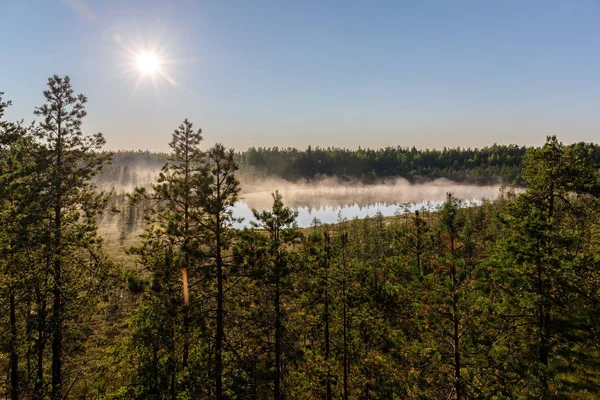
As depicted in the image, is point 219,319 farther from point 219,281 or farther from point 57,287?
point 57,287

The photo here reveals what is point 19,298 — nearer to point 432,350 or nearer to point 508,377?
point 432,350

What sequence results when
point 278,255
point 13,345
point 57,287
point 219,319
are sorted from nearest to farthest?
point 219,319, point 13,345, point 57,287, point 278,255

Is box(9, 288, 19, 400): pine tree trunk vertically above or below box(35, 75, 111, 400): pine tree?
below

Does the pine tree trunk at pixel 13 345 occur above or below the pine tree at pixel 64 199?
below

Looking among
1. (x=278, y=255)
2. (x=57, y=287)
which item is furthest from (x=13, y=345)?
(x=278, y=255)

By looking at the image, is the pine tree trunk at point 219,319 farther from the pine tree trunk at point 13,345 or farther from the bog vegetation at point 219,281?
the pine tree trunk at point 13,345

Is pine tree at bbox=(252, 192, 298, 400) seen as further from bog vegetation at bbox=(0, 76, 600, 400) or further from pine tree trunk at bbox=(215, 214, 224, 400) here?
pine tree trunk at bbox=(215, 214, 224, 400)

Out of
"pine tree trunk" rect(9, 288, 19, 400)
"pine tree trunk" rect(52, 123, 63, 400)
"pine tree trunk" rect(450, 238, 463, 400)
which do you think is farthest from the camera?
"pine tree trunk" rect(52, 123, 63, 400)

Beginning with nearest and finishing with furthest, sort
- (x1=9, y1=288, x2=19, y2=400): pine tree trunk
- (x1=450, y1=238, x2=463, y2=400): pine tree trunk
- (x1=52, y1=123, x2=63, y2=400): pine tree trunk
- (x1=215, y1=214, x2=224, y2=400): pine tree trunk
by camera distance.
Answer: (x1=215, y1=214, x2=224, y2=400): pine tree trunk, (x1=450, y1=238, x2=463, y2=400): pine tree trunk, (x1=9, y1=288, x2=19, y2=400): pine tree trunk, (x1=52, y1=123, x2=63, y2=400): pine tree trunk

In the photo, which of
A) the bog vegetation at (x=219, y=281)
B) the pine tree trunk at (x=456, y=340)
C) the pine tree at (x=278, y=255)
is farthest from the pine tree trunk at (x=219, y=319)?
the pine tree trunk at (x=456, y=340)

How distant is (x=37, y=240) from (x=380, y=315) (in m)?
25.8

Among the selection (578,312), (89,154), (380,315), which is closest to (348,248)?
(380,315)

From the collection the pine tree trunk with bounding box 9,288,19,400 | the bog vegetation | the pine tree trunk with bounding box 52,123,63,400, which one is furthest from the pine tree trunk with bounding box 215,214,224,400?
the pine tree trunk with bounding box 9,288,19,400

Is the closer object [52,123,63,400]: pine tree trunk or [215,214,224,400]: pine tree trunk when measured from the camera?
[215,214,224,400]: pine tree trunk
